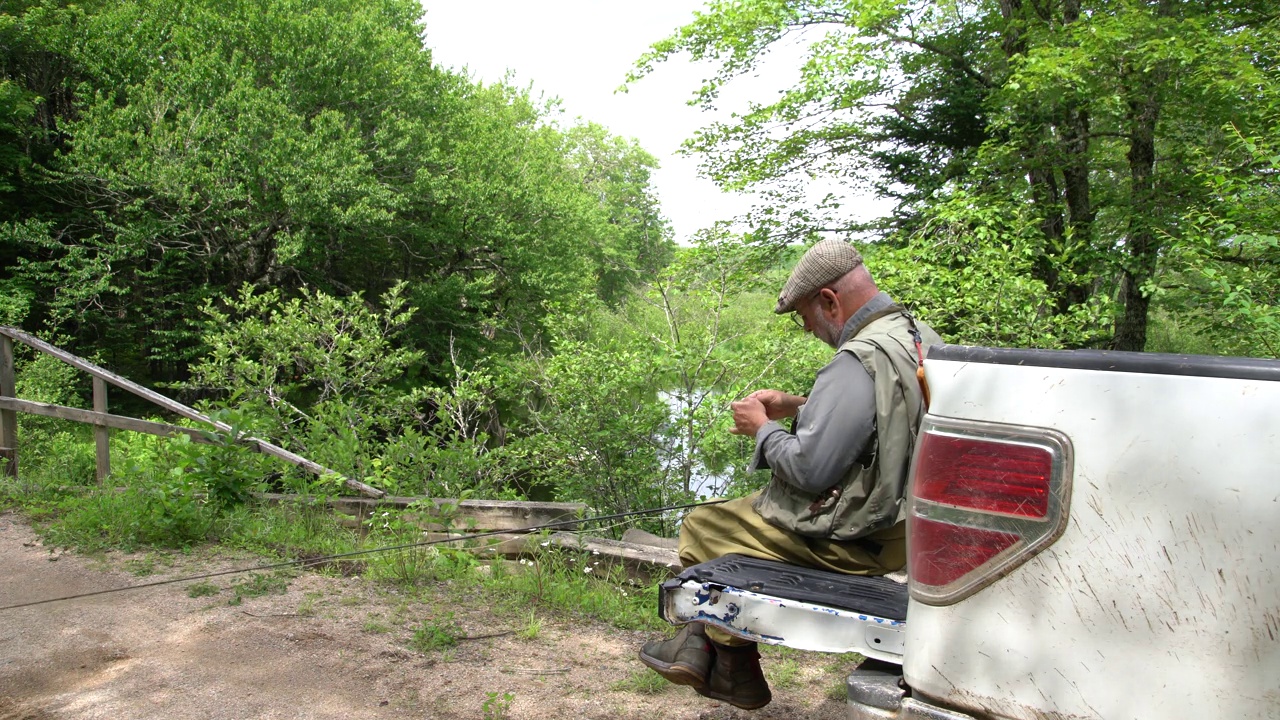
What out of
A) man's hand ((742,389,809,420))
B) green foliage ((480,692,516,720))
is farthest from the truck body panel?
green foliage ((480,692,516,720))

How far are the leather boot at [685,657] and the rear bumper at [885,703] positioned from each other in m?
0.76

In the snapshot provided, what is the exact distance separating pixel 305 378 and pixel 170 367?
16.3 metres

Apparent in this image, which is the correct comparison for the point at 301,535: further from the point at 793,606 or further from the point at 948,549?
the point at 948,549

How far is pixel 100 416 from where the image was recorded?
670 cm

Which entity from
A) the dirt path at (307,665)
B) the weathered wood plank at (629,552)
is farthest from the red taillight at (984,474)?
the weathered wood plank at (629,552)

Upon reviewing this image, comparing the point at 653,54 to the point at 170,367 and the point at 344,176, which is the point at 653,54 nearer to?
the point at 344,176

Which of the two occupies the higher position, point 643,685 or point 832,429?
point 832,429

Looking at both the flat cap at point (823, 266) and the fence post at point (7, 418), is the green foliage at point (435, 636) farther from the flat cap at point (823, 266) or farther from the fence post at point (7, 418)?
the fence post at point (7, 418)

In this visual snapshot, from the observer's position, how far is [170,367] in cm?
2297

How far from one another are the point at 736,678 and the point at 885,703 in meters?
0.86

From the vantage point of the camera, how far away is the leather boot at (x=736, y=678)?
8.74ft

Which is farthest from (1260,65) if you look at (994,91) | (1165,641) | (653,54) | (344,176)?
(344,176)

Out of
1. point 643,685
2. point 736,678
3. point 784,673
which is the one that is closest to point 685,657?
point 736,678

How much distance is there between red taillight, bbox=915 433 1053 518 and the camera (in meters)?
1.68
